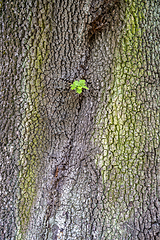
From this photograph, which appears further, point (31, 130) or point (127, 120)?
point (31, 130)

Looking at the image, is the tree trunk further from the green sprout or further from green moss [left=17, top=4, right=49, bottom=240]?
the green sprout

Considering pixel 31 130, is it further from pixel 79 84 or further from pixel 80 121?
pixel 79 84

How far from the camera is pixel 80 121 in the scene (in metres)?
2.04

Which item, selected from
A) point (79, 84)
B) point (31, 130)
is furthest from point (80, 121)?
point (31, 130)

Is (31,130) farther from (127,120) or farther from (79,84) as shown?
(127,120)

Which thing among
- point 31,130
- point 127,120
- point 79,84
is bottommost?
point 31,130

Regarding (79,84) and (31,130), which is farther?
(31,130)

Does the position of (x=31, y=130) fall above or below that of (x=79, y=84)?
below

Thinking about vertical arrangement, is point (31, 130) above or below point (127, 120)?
below

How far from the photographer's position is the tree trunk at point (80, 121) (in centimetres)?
184

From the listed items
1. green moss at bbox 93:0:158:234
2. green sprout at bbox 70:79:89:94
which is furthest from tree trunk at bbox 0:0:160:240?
green sprout at bbox 70:79:89:94

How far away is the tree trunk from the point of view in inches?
72.5

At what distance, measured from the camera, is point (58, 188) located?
2.01 metres

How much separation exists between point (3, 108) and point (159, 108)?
1.60m
